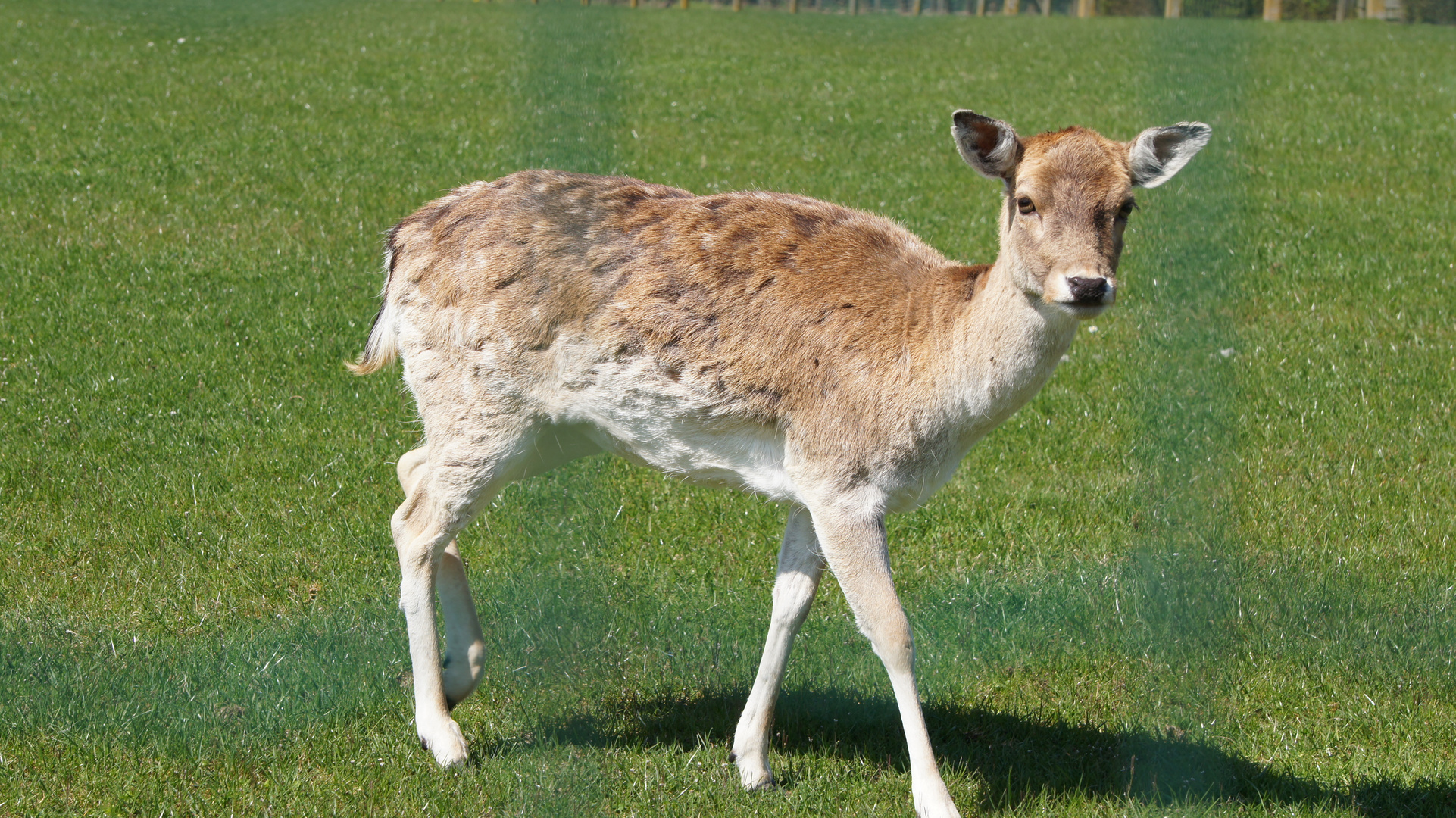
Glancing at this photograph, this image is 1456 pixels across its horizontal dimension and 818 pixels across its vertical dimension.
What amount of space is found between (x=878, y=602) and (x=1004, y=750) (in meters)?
0.95

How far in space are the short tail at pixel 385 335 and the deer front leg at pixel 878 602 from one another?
186 centimetres

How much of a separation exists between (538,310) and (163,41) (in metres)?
16.4

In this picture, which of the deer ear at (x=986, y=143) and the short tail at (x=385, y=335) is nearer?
the deer ear at (x=986, y=143)

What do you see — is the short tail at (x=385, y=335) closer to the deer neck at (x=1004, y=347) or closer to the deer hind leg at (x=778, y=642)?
the deer hind leg at (x=778, y=642)

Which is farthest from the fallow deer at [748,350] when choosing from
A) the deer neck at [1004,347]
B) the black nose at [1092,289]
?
the black nose at [1092,289]

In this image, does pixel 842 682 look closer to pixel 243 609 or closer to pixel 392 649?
pixel 392 649

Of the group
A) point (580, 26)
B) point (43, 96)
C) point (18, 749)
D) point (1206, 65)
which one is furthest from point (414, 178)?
point (18, 749)

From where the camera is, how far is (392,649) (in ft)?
18.5

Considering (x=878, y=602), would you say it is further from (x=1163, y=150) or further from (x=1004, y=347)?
(x=1163, y=150)

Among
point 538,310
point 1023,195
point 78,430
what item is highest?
point 1023,195

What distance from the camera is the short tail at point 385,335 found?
5.32 meters

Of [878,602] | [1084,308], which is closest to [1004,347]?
[1084,308]

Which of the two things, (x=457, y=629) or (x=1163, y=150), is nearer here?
(x=1163, y=150)

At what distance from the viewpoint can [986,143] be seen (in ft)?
15.0
